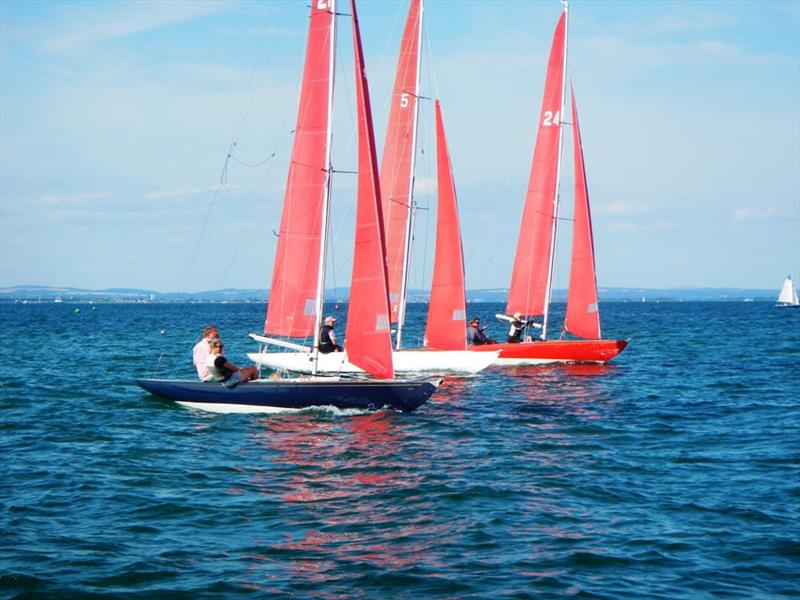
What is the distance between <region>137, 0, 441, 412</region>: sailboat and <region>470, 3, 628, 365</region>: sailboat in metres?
15.4

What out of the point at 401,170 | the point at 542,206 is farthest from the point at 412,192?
the point at 542,206

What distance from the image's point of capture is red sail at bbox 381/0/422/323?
33.8 m

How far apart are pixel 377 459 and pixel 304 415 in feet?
16.2

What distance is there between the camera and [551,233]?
38.3 meters

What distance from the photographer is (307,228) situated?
76.5 ft

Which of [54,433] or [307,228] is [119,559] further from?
[307,228]

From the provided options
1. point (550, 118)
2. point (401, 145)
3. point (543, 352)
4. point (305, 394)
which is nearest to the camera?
point (305, 394)

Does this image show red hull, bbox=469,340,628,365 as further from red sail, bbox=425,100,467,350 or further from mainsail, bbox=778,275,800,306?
mainsail, bbox=778,275,800,306

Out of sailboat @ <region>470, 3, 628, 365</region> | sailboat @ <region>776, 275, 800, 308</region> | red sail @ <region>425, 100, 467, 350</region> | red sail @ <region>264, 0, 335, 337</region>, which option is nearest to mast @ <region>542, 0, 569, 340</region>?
sailboat @ <region>470, 3, 628, 365</region>

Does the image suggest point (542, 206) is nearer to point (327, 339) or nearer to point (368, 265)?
point (327, 339)

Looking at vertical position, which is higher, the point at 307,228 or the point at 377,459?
the point at 307,228

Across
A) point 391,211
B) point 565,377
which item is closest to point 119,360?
point 391,211

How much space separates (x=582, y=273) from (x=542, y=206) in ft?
10.9

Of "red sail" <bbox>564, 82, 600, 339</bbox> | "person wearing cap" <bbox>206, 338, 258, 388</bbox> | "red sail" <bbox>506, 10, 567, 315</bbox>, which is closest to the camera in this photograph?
"person wearing cap" <bbox>206, 338, 258, 388</bbox>
